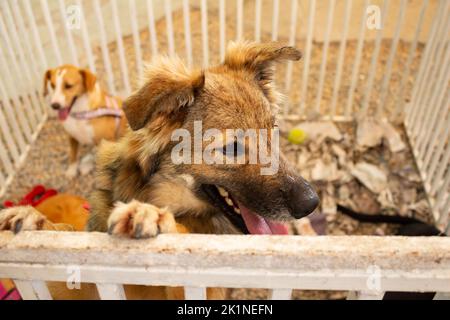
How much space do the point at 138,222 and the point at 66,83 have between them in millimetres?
1991

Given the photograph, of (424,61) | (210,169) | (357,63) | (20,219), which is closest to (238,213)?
(210,169)

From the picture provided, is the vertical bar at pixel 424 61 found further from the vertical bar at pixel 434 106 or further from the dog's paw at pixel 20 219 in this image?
the dog's paw at pixel 20 219

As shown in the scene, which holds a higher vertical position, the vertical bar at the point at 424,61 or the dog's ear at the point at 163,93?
the dog's ear at the point at 163,93

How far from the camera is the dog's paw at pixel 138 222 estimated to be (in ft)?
3.65

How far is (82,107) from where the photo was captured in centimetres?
296

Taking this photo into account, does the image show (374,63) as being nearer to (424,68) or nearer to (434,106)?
(424,68)

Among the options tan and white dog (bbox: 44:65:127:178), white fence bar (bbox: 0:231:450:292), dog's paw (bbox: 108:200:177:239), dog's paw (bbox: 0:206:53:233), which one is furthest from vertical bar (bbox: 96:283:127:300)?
tan and white dog (bbox: 44:65:127:178)

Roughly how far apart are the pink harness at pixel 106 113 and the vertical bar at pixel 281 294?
213cm

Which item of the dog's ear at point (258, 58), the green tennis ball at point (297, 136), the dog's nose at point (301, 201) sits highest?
the dog's ear at point (258, 58)

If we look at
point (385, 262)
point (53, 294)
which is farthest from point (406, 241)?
point (53, 294)

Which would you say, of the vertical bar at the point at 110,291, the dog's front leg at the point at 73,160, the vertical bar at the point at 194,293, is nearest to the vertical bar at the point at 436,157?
the vertical bar at the point at 194,293
